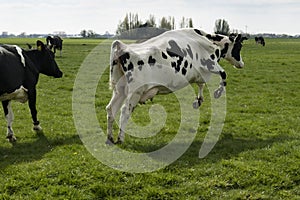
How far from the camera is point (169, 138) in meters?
8.85

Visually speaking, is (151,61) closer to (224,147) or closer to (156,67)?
(156,67)

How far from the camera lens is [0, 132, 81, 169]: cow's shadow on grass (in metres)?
7.36

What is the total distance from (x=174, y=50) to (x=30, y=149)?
3.75 m

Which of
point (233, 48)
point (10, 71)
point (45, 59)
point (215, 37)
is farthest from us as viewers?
point (233, 48)

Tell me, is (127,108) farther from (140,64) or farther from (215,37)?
(215,37)

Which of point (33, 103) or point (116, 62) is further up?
point (116, 62)

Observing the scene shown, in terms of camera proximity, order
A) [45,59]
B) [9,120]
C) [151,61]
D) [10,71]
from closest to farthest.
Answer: [151,61] → [10,71] → [9,120] → [45,59]

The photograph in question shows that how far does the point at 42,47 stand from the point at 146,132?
11.3 ft

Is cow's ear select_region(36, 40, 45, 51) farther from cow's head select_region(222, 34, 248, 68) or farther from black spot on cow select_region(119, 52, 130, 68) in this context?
cow's head select_region(222, 34, 248, 68)

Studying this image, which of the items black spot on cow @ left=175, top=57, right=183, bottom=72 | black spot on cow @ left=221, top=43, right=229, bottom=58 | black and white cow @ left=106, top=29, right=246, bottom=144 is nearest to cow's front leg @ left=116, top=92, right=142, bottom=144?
black and white cow @ left=106, top=29, right=246, bottom=144

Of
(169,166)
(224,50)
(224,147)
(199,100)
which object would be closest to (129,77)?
(169,166)

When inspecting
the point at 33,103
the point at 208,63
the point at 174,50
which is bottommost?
the point at 33,103

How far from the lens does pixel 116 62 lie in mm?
8133

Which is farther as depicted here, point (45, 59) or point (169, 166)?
point (45, 59)
